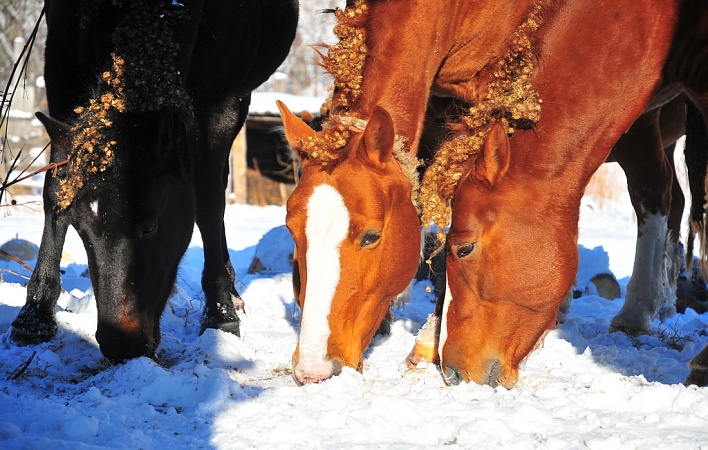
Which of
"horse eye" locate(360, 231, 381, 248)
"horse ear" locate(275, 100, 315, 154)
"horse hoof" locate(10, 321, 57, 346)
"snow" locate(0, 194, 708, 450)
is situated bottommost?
"horse hoof" locate(10, 321, 57, 346)

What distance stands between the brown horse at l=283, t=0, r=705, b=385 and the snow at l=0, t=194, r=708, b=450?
245 mm

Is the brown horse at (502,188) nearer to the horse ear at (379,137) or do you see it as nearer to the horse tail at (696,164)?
the horse ear at (379,137)

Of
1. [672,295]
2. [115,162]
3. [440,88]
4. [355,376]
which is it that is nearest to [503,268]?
[355,376]

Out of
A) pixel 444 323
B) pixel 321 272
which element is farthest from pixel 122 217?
pixel 444 323

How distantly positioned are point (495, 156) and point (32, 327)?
2.50 m

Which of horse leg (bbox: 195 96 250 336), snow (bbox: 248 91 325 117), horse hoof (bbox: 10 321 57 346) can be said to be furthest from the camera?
snow (bbox: 248 91 325 117)

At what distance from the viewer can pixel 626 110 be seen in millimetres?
3297

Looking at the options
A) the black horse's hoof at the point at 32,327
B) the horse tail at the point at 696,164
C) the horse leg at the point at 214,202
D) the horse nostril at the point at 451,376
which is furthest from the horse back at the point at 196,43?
the horse tail at the point at 696,164

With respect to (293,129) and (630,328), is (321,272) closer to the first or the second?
(293,129)

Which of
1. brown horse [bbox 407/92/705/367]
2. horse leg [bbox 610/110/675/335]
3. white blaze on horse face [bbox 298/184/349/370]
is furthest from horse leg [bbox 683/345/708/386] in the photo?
horse leg [bbox 610/110/675/335]

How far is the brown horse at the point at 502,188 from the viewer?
3.19m

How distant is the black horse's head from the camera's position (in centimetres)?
348

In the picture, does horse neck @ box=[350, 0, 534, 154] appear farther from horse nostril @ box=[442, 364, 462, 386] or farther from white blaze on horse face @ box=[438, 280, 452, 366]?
horse nostril @ box=[442, 364, 462, 386]

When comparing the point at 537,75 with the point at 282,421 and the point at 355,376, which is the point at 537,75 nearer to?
the point at 355,376
